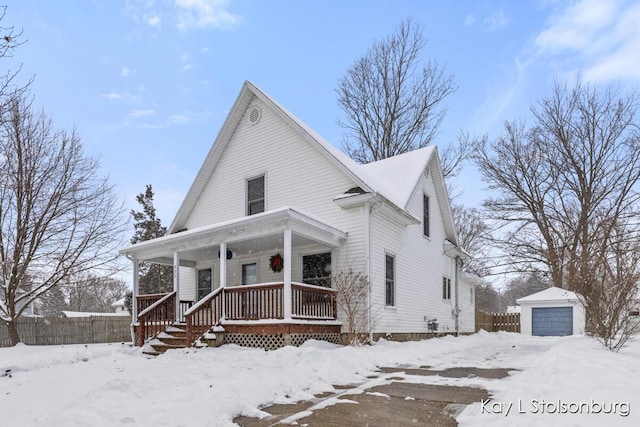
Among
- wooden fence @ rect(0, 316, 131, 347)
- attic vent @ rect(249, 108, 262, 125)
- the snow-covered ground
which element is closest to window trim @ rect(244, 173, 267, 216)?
attic vent @ rect(249, 108, 262, 125)

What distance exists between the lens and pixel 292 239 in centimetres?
1139

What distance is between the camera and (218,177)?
49.1ft

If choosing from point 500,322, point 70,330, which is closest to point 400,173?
point 70,330

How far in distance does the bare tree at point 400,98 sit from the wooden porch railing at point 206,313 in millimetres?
16035

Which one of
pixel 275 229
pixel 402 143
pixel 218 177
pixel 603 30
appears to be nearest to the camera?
pixel 275 229

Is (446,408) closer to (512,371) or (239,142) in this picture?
(512,371)

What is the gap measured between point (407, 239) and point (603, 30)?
7552 millimetres

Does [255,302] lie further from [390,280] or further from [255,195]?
[255,195]

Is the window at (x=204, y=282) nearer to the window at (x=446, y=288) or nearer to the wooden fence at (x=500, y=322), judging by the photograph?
the window at (x=446, y=288)

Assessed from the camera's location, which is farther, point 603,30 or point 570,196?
point 570,196

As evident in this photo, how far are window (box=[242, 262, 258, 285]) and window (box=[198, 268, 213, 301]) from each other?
1.70m

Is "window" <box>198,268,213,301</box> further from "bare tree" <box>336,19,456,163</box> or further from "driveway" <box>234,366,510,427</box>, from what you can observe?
"bare tree" <box>336,19,456,163</box>

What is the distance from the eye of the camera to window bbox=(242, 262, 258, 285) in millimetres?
13289

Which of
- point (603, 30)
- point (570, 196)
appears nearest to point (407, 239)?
point (603, 30)
